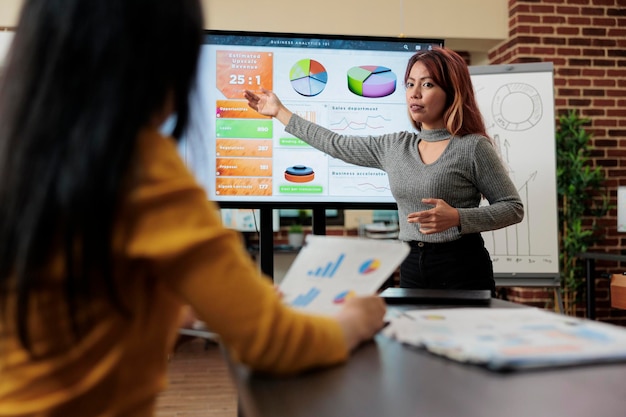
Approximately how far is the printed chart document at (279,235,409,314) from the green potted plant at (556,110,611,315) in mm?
3640

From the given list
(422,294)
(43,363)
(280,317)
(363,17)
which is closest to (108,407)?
(43,363)

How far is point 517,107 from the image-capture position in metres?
3.40

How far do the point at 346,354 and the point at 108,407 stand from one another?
246mm

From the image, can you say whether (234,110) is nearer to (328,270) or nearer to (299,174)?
(299,174)

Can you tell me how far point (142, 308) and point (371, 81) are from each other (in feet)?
6.01

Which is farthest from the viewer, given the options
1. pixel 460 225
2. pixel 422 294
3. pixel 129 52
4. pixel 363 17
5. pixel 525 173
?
pixel 363 17

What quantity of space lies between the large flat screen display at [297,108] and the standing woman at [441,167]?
0.23 meters

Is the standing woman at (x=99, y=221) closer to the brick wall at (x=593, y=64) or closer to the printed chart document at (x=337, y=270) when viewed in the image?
the printed chart document at (x=337, y=270)

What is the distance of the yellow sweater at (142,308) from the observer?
1.62ft

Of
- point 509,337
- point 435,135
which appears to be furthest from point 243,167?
point 509,337

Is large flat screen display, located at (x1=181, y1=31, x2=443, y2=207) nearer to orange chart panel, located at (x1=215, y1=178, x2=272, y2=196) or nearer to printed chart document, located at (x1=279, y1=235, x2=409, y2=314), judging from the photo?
orange chart panel, located at (x1=215, y1=178, x2=272, y2=196)

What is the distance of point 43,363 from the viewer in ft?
1.68

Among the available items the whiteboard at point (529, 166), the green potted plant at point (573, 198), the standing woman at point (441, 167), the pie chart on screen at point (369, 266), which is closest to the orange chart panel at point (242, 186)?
the standing woman at point (441, 167)

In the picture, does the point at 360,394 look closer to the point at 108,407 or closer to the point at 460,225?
the point at 108,407
